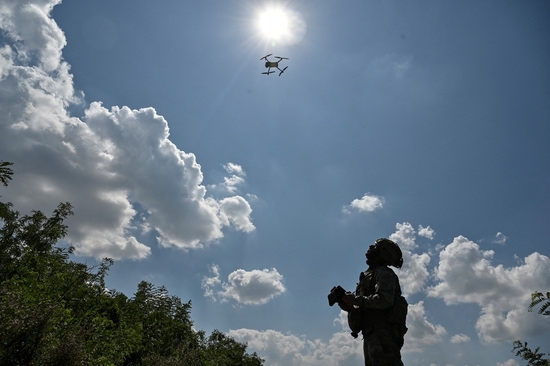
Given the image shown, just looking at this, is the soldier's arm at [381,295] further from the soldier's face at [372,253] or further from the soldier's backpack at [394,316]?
the soldier's face at [372,253]

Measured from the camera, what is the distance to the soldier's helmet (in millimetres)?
4906

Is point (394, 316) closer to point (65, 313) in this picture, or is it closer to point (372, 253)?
point (372, 253)

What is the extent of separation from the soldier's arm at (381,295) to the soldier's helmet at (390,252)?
0.43 meters

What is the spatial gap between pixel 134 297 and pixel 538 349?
131 feet

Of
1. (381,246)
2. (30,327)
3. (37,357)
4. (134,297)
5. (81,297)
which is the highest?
(134,297)

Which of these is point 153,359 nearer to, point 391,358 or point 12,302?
point 12,302

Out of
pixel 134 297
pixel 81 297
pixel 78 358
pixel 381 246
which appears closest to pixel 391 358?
pixel 381 246

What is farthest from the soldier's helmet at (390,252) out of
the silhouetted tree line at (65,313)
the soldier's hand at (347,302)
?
the silhouetted tree line at (65,313)

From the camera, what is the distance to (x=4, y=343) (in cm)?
954

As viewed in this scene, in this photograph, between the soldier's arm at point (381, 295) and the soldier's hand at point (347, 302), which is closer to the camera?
the soldier's arm at point (381, 295)

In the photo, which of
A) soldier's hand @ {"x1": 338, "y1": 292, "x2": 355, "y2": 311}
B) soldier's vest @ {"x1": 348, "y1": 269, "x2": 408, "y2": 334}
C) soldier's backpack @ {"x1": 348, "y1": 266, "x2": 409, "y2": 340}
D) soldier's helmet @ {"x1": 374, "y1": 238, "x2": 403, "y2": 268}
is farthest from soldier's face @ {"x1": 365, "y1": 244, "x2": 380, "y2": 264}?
soldier's hand @ {"x1": 338, "y1": 292, "x2": 355, "y2": 311}

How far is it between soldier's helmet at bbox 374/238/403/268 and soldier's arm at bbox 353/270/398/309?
43cm

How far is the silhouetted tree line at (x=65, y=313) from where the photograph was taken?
1002 cm

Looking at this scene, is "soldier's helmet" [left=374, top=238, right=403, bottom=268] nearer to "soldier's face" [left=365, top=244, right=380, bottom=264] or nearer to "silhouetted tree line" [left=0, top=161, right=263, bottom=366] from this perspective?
"soldier's face" [left=365, top=244, right=380, bottom=264]
